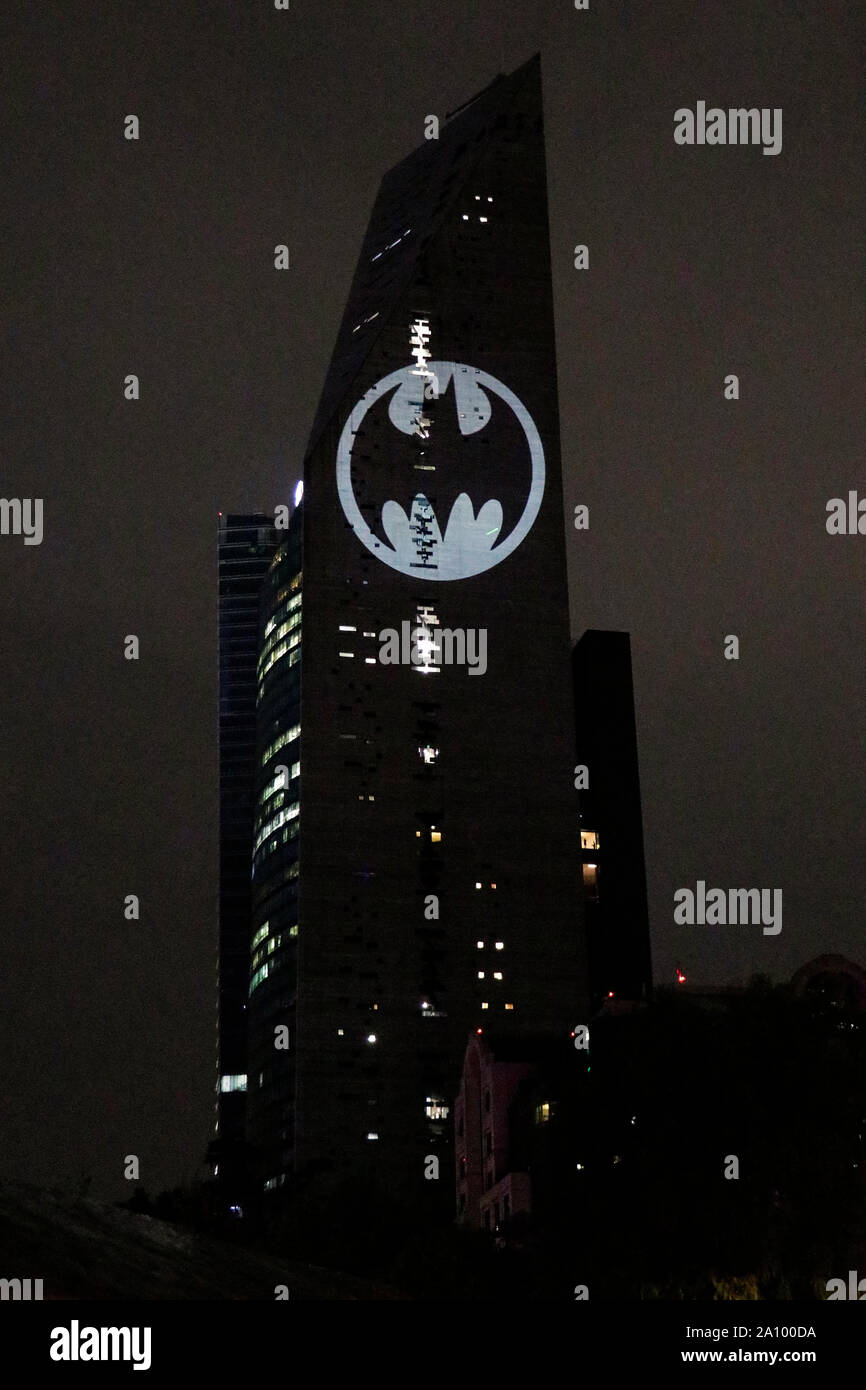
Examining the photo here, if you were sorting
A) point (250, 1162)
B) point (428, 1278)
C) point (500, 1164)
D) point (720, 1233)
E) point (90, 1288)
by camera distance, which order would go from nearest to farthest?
1. point (90, 1288)
2. point (720, 1233)
3. point (428, 1278)
4. point (500, 1164)
5. point (250, 1162)

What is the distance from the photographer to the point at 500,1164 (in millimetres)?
137250

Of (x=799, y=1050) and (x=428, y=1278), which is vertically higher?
(x=799, y=1050)

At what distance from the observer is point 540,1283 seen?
99.3m
